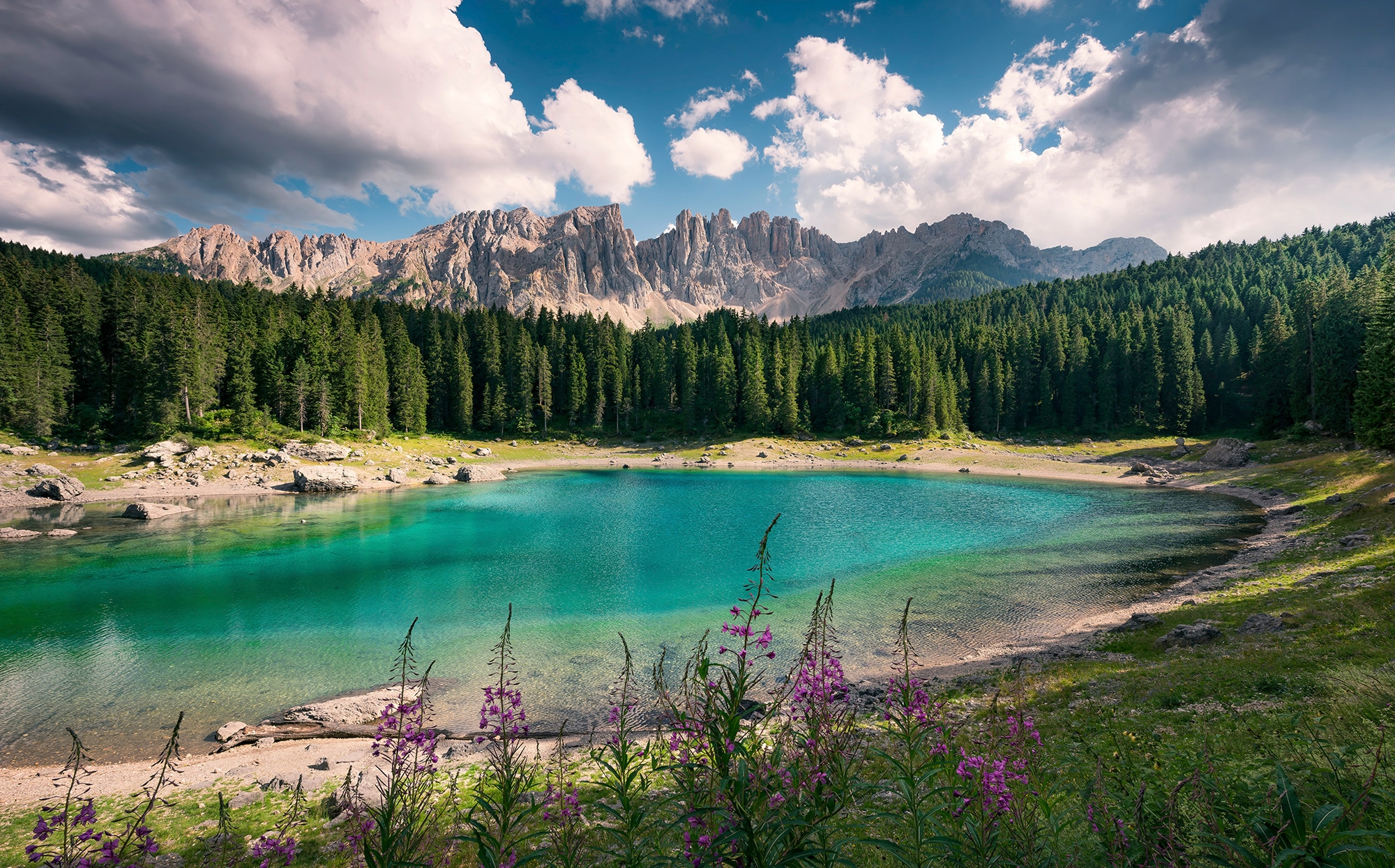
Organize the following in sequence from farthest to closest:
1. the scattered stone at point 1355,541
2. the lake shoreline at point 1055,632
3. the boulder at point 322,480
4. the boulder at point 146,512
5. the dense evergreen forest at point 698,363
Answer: the dense evergreen forest at point 698,363, the boulder at point 322,480, the boulder at point 146,512, the scattered stone at point 1355,541, the lake shoreline at point 1055,632

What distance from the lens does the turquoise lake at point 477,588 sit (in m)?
15.9

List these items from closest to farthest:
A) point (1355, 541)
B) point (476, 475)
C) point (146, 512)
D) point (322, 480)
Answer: point (1355, 541), point (146, 512), point (322, 480), point (476, 475)

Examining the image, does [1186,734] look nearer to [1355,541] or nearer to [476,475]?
[1355,541]

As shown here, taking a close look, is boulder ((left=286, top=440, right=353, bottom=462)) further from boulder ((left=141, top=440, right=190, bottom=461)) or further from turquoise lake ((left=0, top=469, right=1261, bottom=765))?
turquoise lake ((left=0, top=469, right=1261, bottom=765))

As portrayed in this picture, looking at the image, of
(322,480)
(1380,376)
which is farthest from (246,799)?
(1380,376)

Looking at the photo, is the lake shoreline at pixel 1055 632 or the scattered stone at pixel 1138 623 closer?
the lake shoreline at pixel 1055 632

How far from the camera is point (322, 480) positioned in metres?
52.7

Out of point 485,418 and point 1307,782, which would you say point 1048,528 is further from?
point 485,418

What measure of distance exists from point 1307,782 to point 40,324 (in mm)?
97167

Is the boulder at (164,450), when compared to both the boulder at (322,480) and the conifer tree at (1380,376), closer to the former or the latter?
the boulder at (322,480)

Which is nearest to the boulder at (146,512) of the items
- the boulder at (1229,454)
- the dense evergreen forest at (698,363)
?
the dense evergreen forest at (698,363)

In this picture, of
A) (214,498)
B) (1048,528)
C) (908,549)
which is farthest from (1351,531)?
(214,498)

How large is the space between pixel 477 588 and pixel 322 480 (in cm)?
3813

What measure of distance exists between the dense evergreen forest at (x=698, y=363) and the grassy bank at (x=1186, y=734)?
35.3 metres
